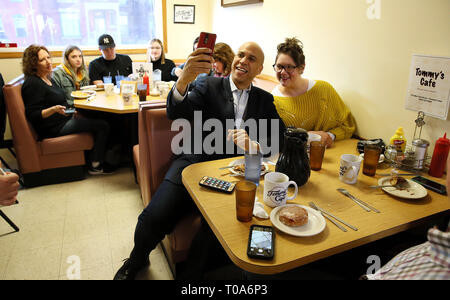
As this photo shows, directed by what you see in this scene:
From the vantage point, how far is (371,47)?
1.85 metres

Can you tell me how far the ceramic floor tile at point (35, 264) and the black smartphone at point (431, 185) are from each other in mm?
1903

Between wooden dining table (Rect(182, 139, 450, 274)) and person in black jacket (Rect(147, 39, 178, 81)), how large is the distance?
272 centimetres

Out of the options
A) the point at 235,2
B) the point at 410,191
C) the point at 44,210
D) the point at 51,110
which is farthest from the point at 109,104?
the point at 410,191

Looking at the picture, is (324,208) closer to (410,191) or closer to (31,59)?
(410,191)

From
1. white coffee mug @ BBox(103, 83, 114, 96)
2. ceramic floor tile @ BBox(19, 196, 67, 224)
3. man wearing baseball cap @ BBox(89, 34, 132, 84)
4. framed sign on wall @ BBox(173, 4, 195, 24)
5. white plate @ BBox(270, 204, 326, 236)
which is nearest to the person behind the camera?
white plate @ BBox(270, 204, 326, 236)

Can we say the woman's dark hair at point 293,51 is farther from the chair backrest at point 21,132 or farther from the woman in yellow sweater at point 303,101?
the chair backrest at point 21,132

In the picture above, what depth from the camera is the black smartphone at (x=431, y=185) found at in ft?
4.10

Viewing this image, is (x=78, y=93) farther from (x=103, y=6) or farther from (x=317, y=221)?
(x=317, y=221)

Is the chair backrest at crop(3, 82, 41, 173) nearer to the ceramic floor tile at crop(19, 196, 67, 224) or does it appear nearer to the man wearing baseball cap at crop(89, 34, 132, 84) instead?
the ceramic floor tile at crop(19, 196, 67, 224)

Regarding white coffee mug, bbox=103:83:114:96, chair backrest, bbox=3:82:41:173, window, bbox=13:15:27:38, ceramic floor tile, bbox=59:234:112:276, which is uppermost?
window, bbox=13:15:27:38

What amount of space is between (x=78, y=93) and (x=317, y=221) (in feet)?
8.70

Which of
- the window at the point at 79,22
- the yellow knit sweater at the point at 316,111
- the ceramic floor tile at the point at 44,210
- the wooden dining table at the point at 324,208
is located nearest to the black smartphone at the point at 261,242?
the wooden dining table at the point at 324,208

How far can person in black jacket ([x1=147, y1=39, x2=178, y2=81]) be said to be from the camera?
3.77m

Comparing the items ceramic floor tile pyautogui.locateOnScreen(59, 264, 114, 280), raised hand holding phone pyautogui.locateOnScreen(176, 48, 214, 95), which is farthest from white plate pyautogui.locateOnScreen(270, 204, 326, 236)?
ceramic floor tile pyautogui.locateOnScreen(59, 264, 114, 280)
